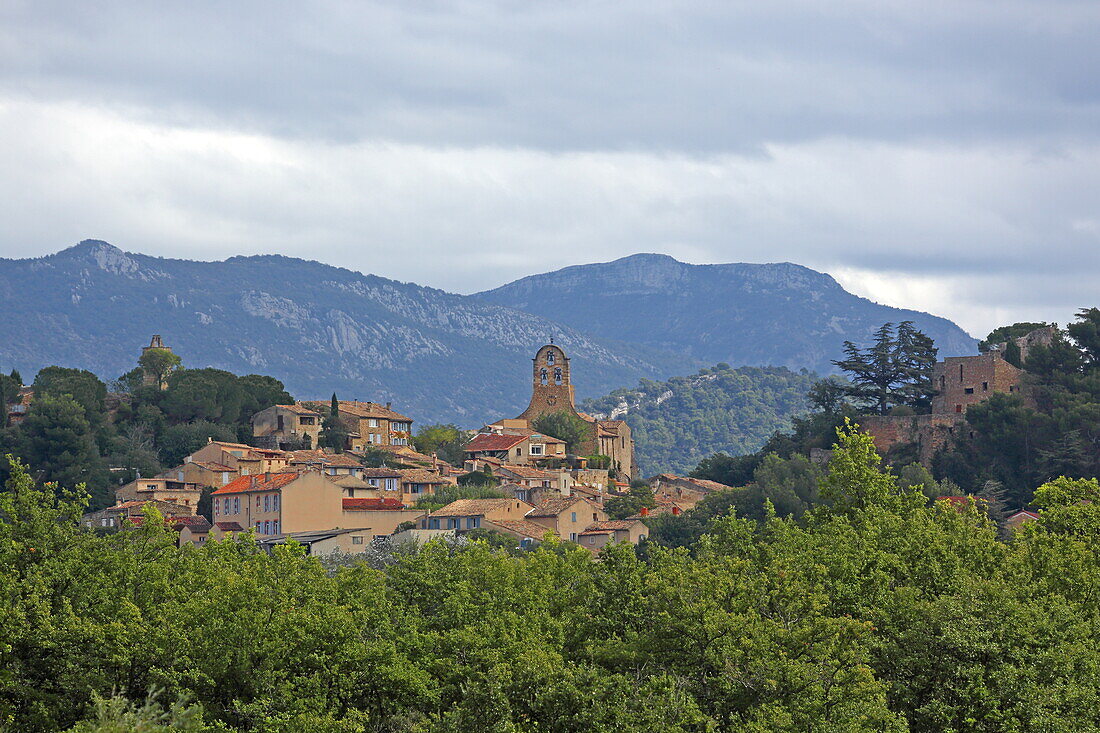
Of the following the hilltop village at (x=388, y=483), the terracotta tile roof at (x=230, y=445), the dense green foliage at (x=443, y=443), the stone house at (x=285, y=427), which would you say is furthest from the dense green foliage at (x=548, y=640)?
the dense green foliage at (x=443, y=443)

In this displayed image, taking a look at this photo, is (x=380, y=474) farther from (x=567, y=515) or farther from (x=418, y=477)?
(x=567, y=515)

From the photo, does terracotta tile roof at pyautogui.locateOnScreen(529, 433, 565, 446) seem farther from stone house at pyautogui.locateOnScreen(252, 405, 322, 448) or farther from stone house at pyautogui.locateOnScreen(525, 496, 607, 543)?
stone house at pyautogui.locateOnScreen(525, 496, 607, 543)

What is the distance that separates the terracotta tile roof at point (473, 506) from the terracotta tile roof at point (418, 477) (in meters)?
10.2

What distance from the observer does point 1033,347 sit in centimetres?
10938

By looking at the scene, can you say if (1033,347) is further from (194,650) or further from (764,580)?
(194,650)

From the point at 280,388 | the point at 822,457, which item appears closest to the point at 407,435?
the point at 280,388

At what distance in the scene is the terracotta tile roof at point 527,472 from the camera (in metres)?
118

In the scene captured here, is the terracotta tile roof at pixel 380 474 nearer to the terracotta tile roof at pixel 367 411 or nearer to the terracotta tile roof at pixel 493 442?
the terracotta tile roof at pixel 493 442

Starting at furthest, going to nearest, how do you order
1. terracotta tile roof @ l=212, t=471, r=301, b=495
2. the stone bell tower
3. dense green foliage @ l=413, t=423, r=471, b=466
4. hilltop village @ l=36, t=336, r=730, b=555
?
1. the stone bell tower
2. dense green foliage @ l=413, t=423, r=471, b=466
3. terracotta tile roof @ l=212, t=471, r=301, b=495
4. hilltop village @ l=36, t=336, r=730, b=555

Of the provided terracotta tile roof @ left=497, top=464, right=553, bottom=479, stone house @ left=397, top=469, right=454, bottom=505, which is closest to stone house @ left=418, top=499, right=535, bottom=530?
stone house @ left=397, top=469, right=454, bottom=505

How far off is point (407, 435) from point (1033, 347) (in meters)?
49.4

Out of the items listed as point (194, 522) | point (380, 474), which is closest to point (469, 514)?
point (194, 522)

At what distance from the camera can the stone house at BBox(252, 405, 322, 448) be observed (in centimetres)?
12494

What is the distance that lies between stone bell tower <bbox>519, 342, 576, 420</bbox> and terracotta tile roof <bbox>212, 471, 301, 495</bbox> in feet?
129
